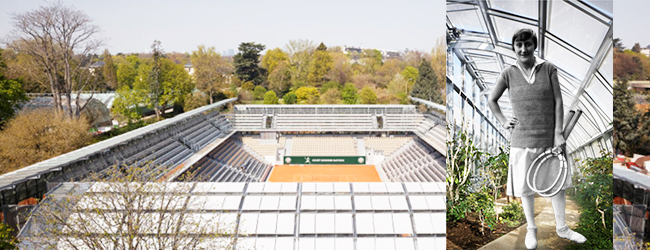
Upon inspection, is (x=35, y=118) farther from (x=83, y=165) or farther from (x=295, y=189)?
(x=295, y=189)

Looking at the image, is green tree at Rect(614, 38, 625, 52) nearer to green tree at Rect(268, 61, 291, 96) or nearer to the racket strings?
the racket strings

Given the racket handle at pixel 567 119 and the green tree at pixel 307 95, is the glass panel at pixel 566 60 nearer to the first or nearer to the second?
the racket handle at pixel 567 119

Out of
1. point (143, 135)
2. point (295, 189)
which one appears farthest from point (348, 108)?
point (295, 189)

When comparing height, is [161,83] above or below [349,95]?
above

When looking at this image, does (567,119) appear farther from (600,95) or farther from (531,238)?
(531,238)

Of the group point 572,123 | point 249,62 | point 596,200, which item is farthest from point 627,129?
point 249,62

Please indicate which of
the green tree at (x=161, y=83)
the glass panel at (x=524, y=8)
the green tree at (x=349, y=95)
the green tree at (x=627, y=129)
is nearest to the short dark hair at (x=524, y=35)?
the glass panel at (x=524, y=8)
